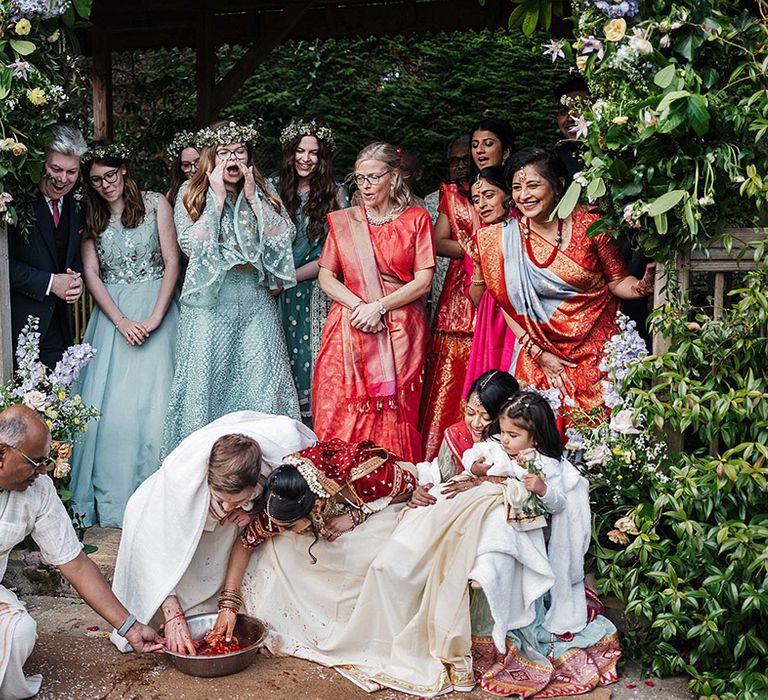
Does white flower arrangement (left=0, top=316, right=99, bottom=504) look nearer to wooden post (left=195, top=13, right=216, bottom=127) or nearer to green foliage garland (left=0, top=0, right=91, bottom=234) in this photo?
green foliage garland (left=0, top=0, right=91, bottom=234)

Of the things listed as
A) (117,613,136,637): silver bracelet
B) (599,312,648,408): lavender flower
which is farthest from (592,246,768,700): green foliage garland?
(117,613,136,637): silver bracelet

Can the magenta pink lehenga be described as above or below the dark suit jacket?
below

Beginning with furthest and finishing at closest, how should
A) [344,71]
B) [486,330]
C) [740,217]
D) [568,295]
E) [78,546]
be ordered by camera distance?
1. [344,71]
2. [486,330]
3. [568,295]
4. [740,217]
5. [78,546]

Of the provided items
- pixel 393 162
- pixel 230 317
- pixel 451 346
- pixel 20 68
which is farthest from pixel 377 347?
pixel 20 68

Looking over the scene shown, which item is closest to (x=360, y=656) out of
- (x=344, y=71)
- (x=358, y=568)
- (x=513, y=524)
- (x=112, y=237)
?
(x=358, y=568)

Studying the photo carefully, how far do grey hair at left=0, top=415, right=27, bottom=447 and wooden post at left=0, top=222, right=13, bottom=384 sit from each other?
1329 mm

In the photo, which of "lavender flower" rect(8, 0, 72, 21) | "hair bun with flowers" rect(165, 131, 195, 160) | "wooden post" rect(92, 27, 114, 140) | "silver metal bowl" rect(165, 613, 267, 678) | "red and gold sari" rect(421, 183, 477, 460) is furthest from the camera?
"wooden post" rect(92, 27, 114, 140)

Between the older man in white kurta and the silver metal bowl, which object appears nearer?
the older man in white kurta

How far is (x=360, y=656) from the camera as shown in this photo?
4012 mm

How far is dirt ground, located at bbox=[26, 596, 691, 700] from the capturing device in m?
3.81

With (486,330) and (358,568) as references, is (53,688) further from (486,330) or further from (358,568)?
(486,330)

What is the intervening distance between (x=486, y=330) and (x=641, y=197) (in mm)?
1183

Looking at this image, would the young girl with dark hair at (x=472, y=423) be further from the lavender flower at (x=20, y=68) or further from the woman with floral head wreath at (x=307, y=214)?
the lavender flower at (x=20, y=68)

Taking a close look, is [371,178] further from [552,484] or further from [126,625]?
[126,625]
